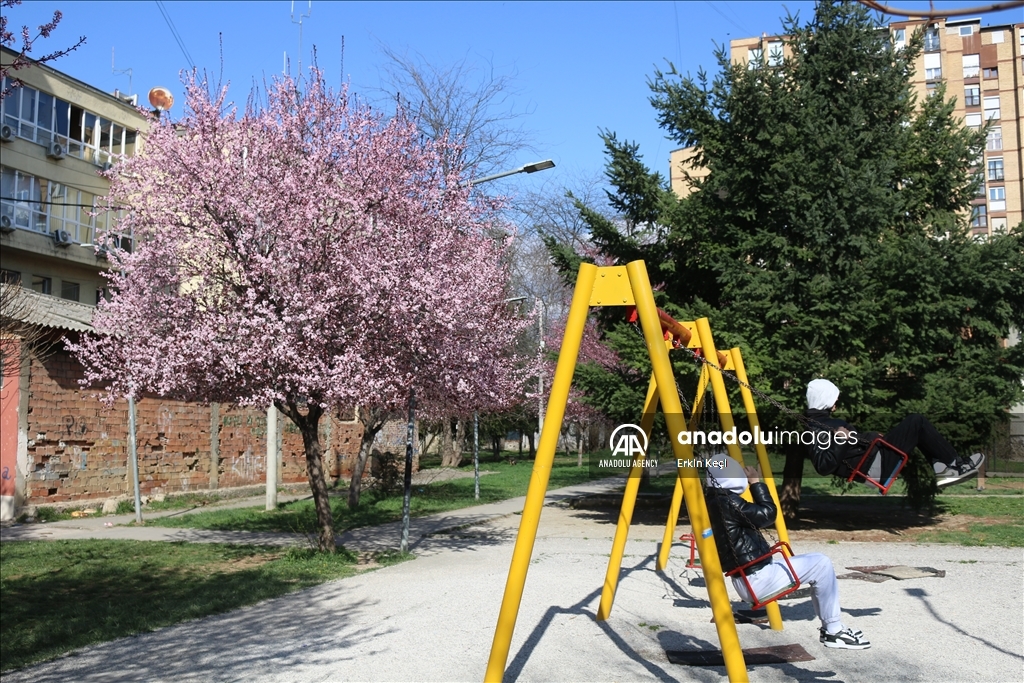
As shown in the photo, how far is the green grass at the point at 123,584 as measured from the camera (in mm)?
7938

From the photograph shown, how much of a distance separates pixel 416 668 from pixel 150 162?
862cm

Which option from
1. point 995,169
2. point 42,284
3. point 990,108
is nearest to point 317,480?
point 990,108

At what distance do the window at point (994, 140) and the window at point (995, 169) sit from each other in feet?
1.09

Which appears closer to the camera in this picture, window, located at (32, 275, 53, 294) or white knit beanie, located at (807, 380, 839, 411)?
white knit beanie, located at (807, 380, 839, 411)

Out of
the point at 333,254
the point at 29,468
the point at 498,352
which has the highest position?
the point at 333,254

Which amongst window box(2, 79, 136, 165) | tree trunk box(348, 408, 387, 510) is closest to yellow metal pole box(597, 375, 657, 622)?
tree trunk box(348, 408, 387, 510)

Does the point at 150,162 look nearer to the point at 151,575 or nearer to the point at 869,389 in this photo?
the point at 151,575

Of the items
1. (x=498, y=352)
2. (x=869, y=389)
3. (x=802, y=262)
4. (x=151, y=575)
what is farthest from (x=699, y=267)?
(x=151, y=575)

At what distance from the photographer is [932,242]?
52.0ft

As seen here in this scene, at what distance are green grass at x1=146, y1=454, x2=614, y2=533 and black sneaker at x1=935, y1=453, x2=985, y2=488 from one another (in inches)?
384

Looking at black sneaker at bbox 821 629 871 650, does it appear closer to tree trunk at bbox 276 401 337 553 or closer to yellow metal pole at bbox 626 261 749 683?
yellow metal pole at bbox 626 261 749 683

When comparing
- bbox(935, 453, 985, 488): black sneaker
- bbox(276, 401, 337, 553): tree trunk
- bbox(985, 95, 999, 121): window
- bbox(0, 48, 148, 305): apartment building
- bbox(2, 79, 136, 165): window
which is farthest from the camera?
bbox(2, 79, 136, 165): window

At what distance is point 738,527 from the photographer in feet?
21.5

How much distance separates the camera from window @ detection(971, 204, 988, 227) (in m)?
18.2
